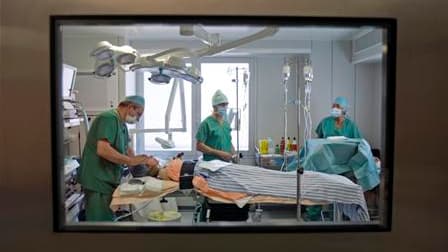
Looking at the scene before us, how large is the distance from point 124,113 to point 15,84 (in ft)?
3.40

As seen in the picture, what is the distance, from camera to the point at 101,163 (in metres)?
1.58

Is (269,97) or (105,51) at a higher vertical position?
(105,51)

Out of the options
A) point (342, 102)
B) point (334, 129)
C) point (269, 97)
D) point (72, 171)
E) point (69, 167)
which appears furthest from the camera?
point (269, 97)

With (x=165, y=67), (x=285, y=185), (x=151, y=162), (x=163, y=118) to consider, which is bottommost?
(x=285, y=185)

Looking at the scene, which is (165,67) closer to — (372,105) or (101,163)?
(101,163)

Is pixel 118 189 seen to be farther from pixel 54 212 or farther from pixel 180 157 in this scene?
pixel 54 212

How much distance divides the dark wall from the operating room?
49 mm

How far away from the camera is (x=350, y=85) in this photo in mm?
3635

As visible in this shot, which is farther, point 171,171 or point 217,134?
point 217,134

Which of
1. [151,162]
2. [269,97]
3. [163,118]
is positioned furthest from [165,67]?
[269,97]

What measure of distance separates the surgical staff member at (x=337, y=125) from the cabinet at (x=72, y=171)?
1700 millimetres

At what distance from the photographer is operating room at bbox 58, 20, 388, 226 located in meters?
1.17

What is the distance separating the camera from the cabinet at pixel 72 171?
0.94m

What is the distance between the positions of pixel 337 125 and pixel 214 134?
1.09m
